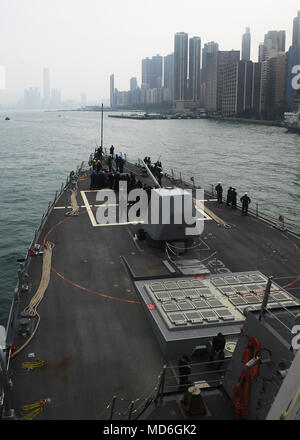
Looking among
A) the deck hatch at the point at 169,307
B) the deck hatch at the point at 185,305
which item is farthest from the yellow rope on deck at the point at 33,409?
the deck hatch at the point at 185,305

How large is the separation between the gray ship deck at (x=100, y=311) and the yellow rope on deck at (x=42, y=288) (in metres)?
0.14

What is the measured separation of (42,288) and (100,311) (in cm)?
246

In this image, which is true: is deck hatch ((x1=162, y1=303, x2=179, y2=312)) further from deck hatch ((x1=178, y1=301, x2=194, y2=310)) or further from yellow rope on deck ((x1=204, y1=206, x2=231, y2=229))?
yellow rope on deck ((x1=204, y1=206, x2=231, y2=229))

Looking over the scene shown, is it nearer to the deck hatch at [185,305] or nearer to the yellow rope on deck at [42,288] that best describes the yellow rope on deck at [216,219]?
the yellow rope on deck at [42,288]

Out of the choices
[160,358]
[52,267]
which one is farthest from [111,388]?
[52,267]

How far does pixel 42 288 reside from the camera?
512 inches

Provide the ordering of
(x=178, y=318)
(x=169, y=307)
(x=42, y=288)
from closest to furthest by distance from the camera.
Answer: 1. (x=178, y=318)
2. (x=169, y=307)
3. (x=42, y=288)

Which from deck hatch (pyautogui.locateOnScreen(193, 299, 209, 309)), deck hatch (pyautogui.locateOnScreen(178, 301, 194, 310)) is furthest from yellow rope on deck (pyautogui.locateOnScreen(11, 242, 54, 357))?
deck hatch (pyautogui.locateOnScreen(193, 299, 209, 309))

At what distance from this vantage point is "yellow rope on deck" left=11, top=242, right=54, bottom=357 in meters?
10.8

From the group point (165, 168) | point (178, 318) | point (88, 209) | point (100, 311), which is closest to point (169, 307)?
point (178, 318)

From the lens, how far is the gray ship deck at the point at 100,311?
28.0 ft

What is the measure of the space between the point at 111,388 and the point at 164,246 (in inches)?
317

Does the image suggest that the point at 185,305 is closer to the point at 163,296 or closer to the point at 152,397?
the point at 163,296
